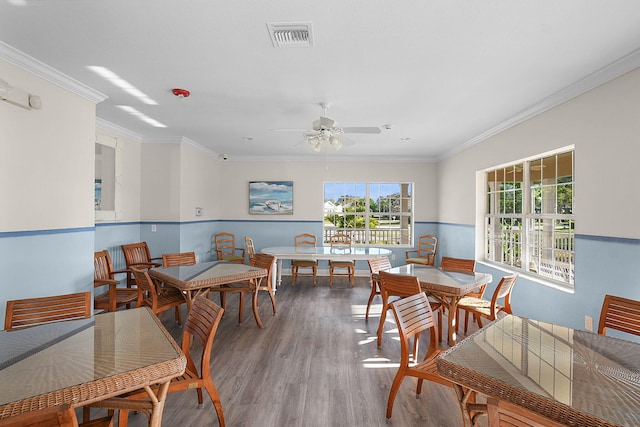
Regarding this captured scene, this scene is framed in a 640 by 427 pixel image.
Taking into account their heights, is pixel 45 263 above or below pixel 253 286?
above

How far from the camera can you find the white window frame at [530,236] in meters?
3.50

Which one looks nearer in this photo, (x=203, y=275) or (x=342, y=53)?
(x=342, y=53)

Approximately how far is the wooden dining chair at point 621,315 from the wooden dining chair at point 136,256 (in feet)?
15.8

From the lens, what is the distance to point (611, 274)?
275cm

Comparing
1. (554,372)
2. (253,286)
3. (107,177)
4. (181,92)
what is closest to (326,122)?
(181,92)

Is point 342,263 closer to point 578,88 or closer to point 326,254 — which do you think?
point 326,254

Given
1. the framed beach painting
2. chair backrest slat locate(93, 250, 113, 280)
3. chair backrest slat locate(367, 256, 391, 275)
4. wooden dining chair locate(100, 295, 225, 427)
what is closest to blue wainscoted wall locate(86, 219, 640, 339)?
chair backrest slat locate(93, 250, 113, 280)

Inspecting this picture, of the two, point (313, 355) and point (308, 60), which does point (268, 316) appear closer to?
point (313, 355)

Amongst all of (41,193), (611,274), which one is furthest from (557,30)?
(41,193)

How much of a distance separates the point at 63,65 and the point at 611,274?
5040mm

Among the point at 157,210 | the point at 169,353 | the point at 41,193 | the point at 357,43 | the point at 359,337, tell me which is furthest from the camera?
the point at 157,210

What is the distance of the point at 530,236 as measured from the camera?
415 cm

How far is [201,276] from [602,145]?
389cm

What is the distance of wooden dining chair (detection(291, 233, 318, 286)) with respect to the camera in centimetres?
591
